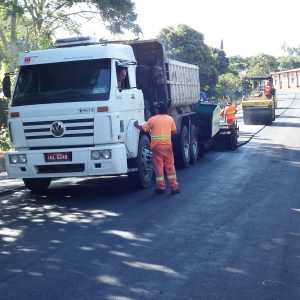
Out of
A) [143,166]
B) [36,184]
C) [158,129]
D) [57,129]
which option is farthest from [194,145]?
[57,129]

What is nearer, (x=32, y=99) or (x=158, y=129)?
(x=32, y=99)

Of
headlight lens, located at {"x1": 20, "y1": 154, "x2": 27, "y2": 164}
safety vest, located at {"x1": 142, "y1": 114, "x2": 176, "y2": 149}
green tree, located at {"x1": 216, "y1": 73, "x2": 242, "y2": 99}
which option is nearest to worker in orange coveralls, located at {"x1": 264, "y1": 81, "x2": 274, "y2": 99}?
green tree, located at {"x1": 216, "y1": 73, "x2": 242, "y2": 99}

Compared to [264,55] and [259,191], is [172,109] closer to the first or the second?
[259,191]

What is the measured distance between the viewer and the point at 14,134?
28.6ft

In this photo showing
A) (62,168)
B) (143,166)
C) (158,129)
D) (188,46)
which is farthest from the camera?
(188,46)

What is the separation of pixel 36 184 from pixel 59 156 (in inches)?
63.2

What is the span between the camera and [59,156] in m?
8.43

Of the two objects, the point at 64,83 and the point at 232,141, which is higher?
the point at 64,83

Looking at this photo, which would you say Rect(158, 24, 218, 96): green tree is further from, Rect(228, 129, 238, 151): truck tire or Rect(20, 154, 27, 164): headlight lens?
Rect(20, 154, 27, 164): headlight lens

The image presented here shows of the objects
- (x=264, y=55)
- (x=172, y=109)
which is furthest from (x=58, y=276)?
(x=264, y=55)

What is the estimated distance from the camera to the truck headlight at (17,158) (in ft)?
28.2

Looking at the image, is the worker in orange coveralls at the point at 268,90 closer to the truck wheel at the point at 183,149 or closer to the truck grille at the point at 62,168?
the truck wheel at the point at 183,149

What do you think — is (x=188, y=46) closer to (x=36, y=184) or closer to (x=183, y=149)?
(x=183, y=149)

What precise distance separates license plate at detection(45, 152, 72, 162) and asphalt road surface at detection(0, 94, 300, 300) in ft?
2.55
